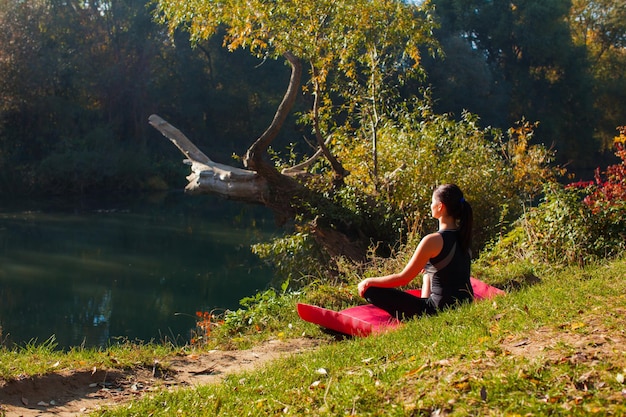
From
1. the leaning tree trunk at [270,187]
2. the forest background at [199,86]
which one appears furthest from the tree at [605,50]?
the leaning tree trunk at [270,187]

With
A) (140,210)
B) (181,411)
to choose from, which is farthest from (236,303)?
(140,210)

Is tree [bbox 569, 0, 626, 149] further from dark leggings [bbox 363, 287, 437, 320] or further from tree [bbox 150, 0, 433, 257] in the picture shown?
dark leggings [bbox 363, 287, 437, 320]

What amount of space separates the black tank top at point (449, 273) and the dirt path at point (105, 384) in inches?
45.6

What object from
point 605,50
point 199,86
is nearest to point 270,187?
A: point 199,86

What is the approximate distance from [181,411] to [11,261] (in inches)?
515

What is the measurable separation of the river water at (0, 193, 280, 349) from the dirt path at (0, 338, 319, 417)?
1373mm

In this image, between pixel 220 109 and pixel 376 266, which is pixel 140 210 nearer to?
pixel 220 109

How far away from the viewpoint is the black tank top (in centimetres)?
538

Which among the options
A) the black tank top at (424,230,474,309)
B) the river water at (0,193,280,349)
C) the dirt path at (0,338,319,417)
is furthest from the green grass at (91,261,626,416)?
the river water at (0,193,280,349)

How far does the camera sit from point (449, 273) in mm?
5469

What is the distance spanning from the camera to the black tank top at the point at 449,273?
5.38 metres

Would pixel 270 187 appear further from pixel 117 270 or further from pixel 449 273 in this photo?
pixel 449 273

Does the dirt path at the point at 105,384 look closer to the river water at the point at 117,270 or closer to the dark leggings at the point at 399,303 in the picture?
the dark leggings at the point at 399,303

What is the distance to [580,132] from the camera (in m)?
37.5
